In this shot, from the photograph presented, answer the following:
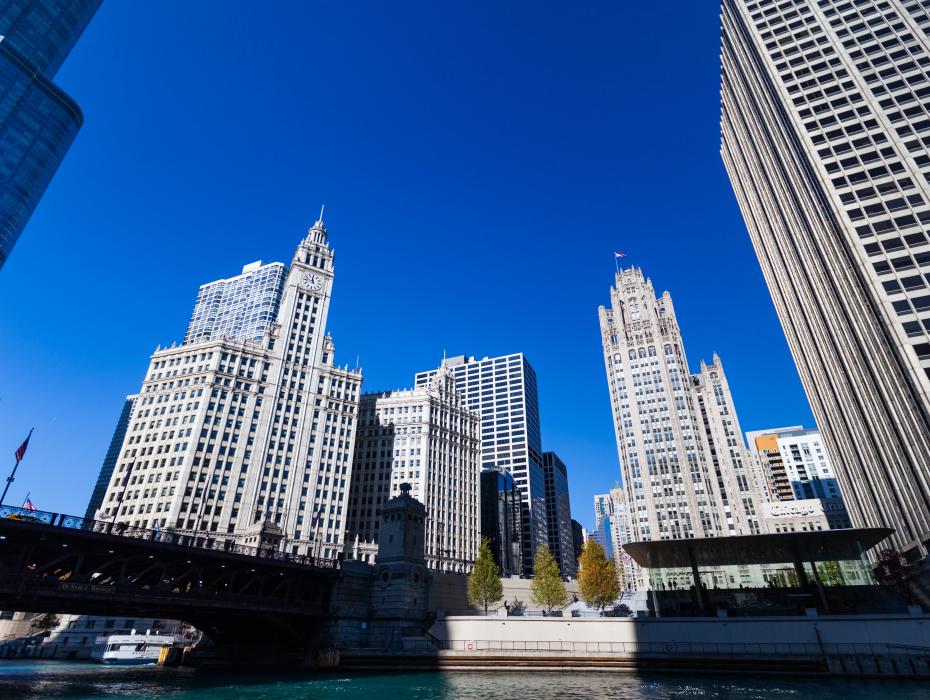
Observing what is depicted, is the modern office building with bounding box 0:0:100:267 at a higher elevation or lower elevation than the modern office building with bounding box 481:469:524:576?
higher

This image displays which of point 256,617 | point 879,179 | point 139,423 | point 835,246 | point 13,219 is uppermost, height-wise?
point 13,219

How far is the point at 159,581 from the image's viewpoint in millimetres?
49156

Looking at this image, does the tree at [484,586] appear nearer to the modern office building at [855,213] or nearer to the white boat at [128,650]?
the white boat at [128,650]

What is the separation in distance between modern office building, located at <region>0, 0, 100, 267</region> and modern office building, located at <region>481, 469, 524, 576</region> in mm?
143594

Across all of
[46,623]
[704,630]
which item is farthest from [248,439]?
[704,630]

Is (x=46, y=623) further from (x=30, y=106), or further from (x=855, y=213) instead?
(x=855, y=213)

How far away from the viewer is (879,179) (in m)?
78.3

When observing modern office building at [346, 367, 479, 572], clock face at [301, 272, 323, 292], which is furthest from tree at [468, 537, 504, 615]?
clock face at [301, 272, 323, 292]

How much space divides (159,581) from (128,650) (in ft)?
162

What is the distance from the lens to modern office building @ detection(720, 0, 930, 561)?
70625 mm

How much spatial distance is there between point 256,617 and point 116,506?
6994 cm

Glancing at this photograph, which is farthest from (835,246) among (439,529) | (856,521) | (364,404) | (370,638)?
(364,404)

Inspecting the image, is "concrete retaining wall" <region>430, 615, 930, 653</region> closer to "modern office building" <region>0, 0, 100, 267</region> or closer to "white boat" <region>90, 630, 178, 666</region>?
"white boat" <region>90, 630, 178, 666</region>

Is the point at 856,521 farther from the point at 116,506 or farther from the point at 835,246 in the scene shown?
the point at 116,506
